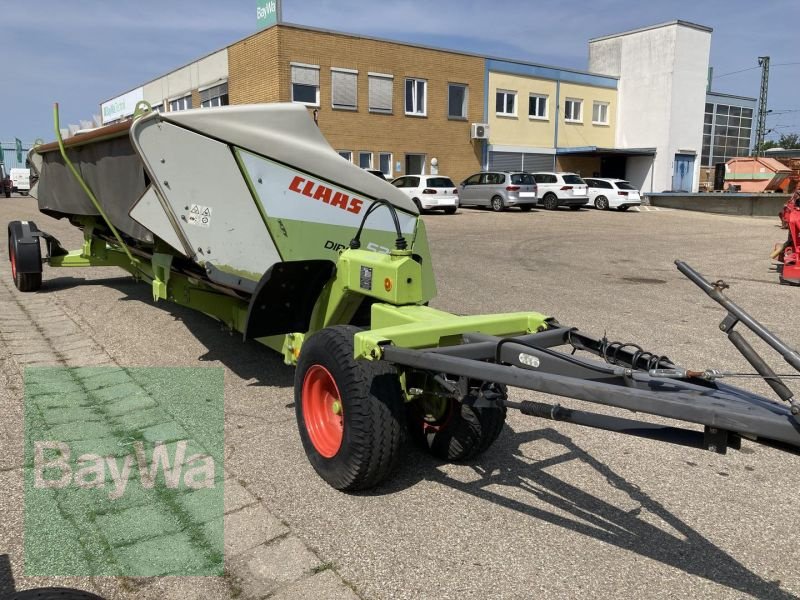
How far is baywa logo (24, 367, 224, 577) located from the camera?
9.16 ft

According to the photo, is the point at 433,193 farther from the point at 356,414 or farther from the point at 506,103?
the point at 356,414

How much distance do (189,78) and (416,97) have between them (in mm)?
12493

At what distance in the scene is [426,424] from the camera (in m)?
3.77

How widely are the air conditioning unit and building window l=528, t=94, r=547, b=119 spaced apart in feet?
13.2

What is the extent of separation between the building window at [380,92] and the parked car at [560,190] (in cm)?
730

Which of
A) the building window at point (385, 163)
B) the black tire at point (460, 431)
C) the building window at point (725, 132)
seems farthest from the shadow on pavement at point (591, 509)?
the building window at point (725, 132)

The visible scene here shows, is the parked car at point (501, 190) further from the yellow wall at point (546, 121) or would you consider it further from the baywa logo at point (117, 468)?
the baywa logo at point (117, 468)

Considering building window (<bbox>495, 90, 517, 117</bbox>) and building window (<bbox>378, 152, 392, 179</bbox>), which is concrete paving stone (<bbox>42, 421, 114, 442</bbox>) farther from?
Result: building window (<bbox>495, 90, 517, 117</bbox>)

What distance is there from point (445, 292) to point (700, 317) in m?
3.25

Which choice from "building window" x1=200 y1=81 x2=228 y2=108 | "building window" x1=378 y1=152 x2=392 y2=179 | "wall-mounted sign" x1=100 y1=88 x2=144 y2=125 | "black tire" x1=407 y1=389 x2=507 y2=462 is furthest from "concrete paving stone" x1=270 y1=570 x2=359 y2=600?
"wall-mounted sign" x1=100 y1=88 x2=144 y2=125

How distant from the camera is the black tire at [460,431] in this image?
11.5 feet

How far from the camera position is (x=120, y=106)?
4528 centimetres

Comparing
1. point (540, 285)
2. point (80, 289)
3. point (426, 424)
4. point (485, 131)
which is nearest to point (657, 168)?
point (485, 131)

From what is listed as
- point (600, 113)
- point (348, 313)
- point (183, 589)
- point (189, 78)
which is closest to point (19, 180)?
point (189, 78)
